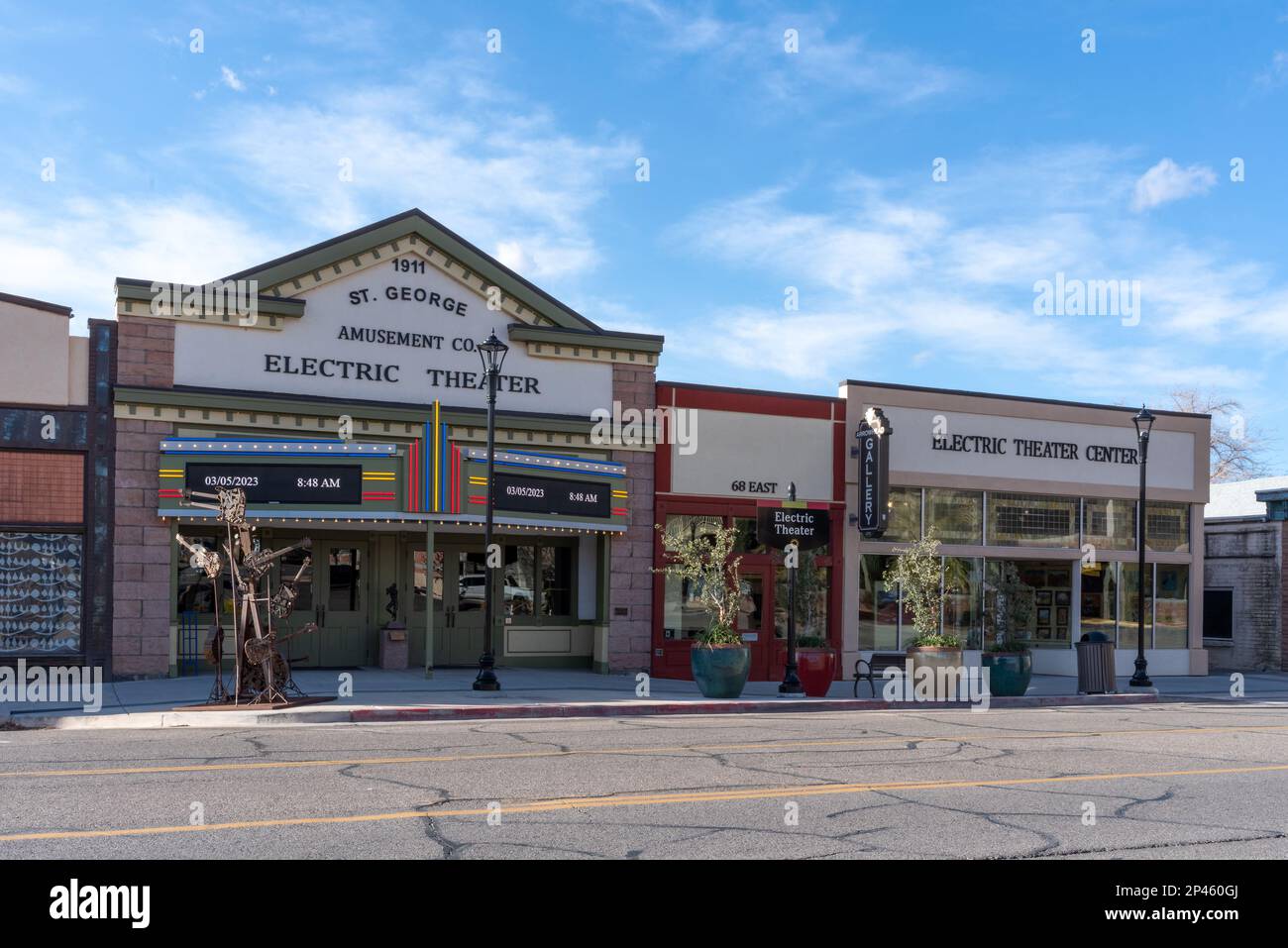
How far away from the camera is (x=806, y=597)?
947 inches

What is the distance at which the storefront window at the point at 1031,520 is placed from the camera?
86.4 ft

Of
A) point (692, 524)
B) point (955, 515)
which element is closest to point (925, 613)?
point (692, 524)

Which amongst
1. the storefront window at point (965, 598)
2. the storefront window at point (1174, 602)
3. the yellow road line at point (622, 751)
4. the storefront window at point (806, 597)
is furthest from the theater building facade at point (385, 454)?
the storefront window at point (1174, 602)

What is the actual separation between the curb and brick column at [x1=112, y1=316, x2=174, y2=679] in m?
4.27

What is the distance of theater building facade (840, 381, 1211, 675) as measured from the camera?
25.1 meters

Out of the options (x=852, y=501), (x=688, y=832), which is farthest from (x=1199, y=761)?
(x=852, y=501)

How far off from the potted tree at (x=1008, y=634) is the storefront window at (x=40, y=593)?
15.5 m

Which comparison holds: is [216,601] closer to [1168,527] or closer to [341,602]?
[341,602]

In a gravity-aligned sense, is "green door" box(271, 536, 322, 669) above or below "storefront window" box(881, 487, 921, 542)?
below

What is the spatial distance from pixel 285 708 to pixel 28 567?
6.32 m
